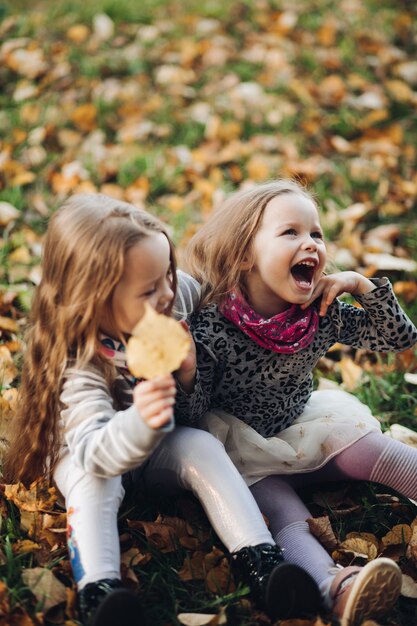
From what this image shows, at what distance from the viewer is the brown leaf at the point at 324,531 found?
1.99 meters

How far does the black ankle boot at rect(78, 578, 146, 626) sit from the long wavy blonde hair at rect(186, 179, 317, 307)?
33.6 inches

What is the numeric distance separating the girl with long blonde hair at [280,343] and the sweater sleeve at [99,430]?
28cm

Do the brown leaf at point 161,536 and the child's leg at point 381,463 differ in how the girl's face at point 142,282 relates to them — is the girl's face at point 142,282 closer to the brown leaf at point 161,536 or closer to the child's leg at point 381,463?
the brown leaf at point 161,536

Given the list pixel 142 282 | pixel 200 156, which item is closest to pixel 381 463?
pixel 142 282

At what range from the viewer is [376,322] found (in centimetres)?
215

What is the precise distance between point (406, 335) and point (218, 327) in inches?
22.2

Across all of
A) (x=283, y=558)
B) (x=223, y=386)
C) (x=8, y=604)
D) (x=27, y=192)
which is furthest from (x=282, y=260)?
(x=27, y=192)

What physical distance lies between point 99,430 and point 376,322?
0.91 meters

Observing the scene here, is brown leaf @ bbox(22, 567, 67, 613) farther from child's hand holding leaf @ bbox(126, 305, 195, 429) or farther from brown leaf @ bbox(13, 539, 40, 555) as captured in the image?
child's hand holding leaf @ bbox(126, 305, 195, 429)

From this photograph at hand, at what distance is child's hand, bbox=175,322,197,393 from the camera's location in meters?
1.88

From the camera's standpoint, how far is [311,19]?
16.7ft

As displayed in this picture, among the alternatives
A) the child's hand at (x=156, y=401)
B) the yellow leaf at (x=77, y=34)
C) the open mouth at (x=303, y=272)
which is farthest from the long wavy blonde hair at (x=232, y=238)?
the yellow leaf at (x=77, y=34)

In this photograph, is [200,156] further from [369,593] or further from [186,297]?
[369,593]

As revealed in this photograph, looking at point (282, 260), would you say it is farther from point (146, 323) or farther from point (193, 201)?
point (193, 201)
